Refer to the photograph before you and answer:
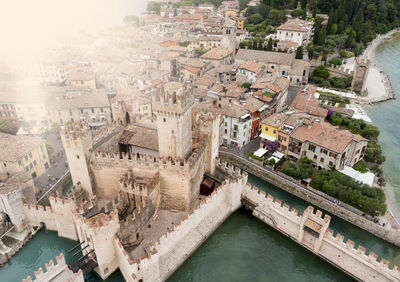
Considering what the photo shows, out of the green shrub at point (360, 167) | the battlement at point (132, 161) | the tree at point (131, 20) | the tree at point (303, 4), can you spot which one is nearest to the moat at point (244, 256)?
the battlement at point (132, 161)

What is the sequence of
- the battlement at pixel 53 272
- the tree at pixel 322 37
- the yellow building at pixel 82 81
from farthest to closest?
the tree at pixel 322 37
the yellow building at pixel 82 81
the battlement at pixel 53 272

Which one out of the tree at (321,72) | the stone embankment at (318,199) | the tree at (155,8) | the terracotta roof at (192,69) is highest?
the tree at (155,8)

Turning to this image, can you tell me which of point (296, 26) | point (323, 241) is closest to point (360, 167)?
point (323, 241)

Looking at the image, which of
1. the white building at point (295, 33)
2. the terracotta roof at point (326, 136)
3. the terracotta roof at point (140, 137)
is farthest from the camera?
the white building at point (295, 33)

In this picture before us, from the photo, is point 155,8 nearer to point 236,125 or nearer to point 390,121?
point 390,121

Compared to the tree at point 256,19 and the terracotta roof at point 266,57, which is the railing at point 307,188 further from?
the tree at point 256,19

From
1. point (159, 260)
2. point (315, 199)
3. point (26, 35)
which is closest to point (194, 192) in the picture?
point (159, 260)

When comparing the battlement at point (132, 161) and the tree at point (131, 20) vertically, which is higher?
Result: the tree at point (131, 20)

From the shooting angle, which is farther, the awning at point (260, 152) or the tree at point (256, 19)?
the tree at point (256, 19)

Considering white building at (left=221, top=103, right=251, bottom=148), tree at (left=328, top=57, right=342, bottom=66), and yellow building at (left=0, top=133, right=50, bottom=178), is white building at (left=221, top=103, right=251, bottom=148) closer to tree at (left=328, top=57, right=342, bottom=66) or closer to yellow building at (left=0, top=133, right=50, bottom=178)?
yellow building at (left=0, top=133, right=50, bottom=178)
